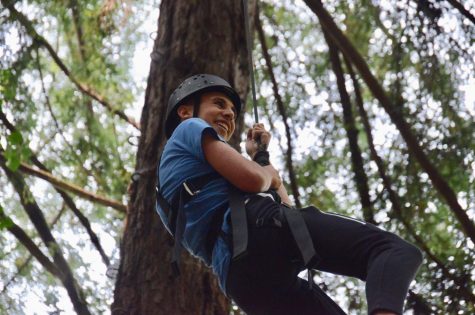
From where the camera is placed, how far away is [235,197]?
2.82 meters

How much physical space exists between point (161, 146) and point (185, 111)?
1.06 meters

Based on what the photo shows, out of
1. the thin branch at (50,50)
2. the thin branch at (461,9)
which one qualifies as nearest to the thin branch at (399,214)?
the thin branch at (461,9)

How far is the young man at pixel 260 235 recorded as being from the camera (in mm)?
2641

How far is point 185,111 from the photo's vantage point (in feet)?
11.2

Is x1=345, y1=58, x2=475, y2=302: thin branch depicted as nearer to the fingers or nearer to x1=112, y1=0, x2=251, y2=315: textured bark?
x1=112, y1=0, x2=251, y2=315: textured bark

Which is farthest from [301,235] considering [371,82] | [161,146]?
[371,82]

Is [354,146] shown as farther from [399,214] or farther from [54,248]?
[54,248]

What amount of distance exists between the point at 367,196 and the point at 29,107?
2497mm

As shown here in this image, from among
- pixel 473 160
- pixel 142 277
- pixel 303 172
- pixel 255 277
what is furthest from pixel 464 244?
pixel 255 277

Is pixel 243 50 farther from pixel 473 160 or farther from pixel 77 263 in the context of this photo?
pixel 77 263

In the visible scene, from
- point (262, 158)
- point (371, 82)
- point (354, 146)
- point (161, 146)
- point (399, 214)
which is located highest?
point (354, 146)

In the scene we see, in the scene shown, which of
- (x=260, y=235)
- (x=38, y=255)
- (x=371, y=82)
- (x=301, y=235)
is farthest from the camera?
(x=38, y=255)

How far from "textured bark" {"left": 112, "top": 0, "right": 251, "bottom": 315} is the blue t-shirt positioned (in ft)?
3.22

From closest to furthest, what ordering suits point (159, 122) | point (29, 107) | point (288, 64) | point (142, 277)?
1. point (142, 277)
2. point (159, 122)
3. point (29, 107)
4. point (288, 64)
